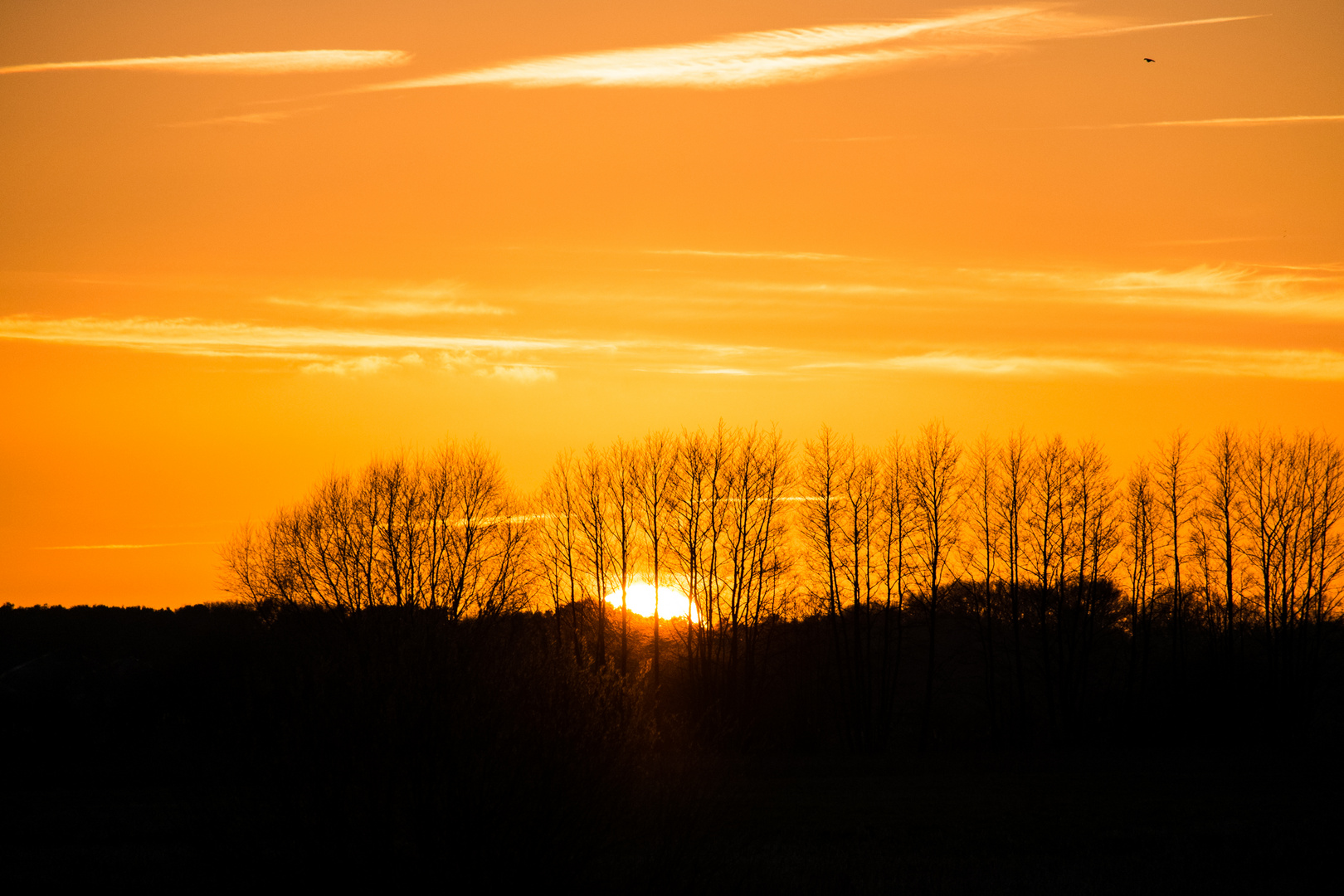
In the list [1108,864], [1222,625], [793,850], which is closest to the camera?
[1108,864]

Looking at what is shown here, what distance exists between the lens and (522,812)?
14516 mm

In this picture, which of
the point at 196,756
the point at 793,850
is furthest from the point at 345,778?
the point at 793,850

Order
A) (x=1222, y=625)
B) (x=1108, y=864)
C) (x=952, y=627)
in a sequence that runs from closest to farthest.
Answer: (x=1108, y=864) < (x=1222, y=625) < (x=952, y=627)

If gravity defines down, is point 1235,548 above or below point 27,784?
above

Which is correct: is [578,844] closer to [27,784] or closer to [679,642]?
[27,784]

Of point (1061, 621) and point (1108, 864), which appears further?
point (1061, 621)

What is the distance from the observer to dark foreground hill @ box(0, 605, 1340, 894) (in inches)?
560

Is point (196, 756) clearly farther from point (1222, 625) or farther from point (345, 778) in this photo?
point (1222, 625)

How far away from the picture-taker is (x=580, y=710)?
596 inches

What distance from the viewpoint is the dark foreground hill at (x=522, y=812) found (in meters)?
14.2

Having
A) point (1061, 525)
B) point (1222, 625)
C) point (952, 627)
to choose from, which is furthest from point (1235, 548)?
point (952, 627)

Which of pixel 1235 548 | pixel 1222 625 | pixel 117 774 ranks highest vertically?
pixel 1235 548

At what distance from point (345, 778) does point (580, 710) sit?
314cm

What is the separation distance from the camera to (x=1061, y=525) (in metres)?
59.1
